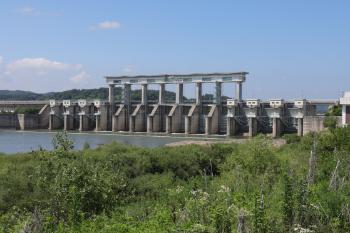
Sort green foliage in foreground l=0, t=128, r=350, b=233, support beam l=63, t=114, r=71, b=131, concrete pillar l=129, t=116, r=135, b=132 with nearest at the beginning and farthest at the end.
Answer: green foliage in foreground l=0, t=128, r=350, b=233
concrete pillar l=129, t=116, r=135, b=132
support beam l=63, t=114, r=71, b=131

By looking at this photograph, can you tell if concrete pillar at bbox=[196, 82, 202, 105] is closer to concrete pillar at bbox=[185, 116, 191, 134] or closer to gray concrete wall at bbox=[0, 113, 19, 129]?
concrete pillar at bbox=[185, 116, 191, 134]

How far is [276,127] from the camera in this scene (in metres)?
62.8

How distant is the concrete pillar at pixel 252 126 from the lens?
65000 millimetres

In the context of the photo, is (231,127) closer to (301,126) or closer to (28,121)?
(301,126)

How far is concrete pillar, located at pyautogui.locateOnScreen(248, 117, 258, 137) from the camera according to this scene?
65000 millimetres

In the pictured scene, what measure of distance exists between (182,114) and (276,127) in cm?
1574

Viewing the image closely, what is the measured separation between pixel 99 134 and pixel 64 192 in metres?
62.2

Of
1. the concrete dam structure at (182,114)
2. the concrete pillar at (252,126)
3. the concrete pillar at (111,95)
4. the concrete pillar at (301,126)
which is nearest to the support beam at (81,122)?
the concrete dam structure at (182,114)

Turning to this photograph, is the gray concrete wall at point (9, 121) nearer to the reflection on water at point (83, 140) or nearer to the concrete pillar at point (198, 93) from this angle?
the reflection on water at point (83, 140)

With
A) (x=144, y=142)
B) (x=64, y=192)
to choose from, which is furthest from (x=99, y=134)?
(x=64, y=192)

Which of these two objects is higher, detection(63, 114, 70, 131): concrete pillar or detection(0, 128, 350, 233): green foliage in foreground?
detection(0, 128, 350, 233): green foliage in foreground

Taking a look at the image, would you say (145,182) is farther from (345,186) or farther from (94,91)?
(94,91)

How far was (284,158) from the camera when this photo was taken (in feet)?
86.7

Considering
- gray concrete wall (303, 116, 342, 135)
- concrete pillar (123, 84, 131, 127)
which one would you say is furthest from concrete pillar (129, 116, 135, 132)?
gray concrete wall (303, 116, 342, 135)
